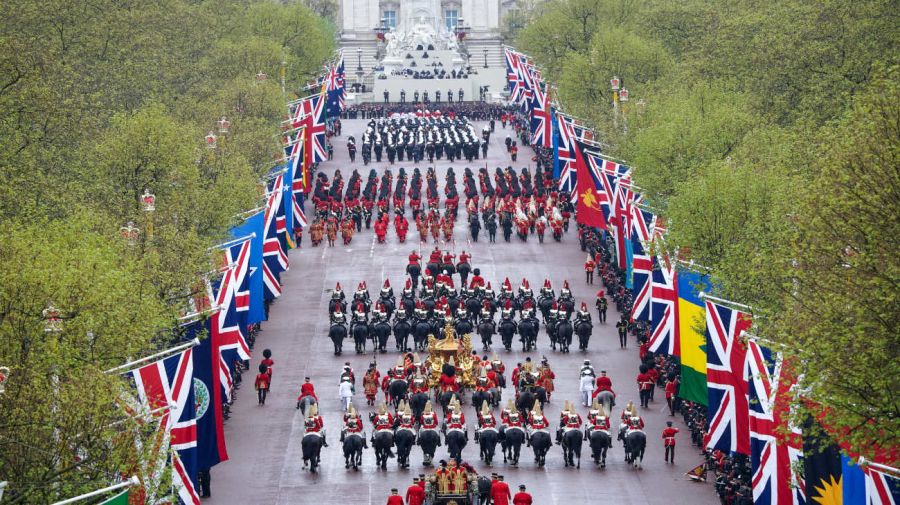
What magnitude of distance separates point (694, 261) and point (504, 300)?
12141mm

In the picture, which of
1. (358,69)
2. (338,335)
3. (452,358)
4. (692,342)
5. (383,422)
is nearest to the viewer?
(383,422)

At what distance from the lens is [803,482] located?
34.8 m

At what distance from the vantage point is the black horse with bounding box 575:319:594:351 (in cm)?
6016

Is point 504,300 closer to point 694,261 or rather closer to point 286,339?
point 286,339

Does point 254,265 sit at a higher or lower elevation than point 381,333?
higher

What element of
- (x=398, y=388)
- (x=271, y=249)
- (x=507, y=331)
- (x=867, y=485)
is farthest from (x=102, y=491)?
(x=271, y=249)

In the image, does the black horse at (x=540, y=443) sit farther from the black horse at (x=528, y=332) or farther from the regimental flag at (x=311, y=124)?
the regimental flag at (x=311, y=124)

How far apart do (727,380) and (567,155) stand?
41.9 meters

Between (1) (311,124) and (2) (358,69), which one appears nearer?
(1) (311,124)

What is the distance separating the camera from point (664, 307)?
52.9m

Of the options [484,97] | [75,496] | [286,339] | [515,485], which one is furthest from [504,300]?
[484,97]

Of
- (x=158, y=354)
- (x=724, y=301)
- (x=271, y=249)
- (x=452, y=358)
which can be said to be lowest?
(x=452, y=358)

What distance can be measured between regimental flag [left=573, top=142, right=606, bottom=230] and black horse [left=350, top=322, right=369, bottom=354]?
40.8 ft

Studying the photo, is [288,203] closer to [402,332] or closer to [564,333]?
[402,332]
